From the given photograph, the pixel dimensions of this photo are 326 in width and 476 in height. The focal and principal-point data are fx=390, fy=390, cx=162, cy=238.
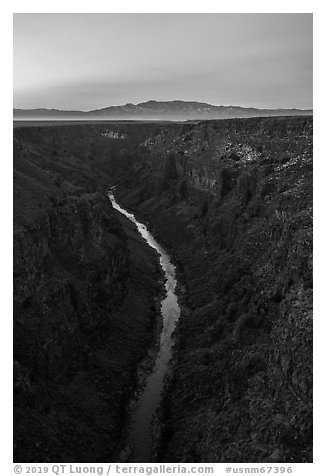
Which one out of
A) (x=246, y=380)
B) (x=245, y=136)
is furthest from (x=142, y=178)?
(x=246, y=380)

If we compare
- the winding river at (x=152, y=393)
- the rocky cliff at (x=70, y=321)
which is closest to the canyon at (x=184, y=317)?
the rocky cliff at (x=70, y=321)

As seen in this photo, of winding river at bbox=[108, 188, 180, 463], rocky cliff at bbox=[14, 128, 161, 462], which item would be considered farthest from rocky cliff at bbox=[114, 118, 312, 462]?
rocky cliff at bbox=[14, 128, 161, 462]

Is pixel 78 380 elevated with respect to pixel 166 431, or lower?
elevated

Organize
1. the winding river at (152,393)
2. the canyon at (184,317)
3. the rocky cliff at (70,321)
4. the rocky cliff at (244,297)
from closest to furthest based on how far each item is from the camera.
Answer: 1. the rocky cliff at (244,297)
2. the canyon at (184,317)
3. the rocky cliff at (70,321)
4. the winding river at (152,393)

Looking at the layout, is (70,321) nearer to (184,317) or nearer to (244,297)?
(184,317)

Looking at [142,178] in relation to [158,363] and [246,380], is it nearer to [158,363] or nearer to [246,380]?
[158,363]

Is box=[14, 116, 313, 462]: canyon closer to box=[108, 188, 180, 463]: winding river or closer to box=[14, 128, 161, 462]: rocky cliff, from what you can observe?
box=[14, 128, 161, 462]: rocky cliff

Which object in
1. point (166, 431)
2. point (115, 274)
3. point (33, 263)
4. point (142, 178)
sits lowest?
point (166, 431)

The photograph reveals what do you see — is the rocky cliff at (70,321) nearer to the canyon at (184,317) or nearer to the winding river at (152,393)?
the canyon at (184,317)
